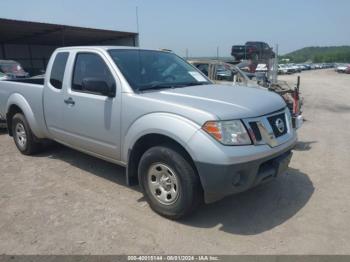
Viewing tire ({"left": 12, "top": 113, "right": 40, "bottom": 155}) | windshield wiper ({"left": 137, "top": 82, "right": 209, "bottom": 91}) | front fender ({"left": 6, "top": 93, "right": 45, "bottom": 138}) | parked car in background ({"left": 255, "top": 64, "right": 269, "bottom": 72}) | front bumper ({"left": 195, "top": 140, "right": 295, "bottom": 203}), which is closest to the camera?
front bumper ({"left": 195, "top": 140, "right": 295, "bottom": 203})

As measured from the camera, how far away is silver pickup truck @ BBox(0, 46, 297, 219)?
3334mm

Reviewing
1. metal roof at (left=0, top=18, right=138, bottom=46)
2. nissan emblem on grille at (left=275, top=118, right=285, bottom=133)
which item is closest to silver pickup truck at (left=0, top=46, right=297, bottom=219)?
nissan emblem on grille at (left=275, top=118, right=285, bottom=133)

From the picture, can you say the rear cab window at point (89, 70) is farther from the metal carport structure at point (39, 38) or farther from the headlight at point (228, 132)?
the metal carport structure at point (39, 38)

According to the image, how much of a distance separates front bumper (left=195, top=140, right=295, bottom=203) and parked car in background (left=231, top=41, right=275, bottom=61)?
2244 centimetres

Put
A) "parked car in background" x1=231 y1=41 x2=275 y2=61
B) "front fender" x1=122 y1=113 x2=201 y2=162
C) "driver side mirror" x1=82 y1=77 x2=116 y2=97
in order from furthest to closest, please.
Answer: "parked car in background" x1=231 y1=41 x2=275 y2=61 < "driver side mirror" x1=82 y1=77 x2=116 y2=97 < "front fender" x1=122 y1=113 x2=201 y2=162

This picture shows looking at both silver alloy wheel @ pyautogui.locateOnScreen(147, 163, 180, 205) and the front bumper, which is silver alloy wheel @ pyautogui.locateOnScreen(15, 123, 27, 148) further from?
the front bumper

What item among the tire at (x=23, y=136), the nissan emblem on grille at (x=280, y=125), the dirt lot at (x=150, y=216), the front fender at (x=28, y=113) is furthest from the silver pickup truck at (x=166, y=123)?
the tire at (x=23, y=136)

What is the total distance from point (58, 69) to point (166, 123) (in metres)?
2.42

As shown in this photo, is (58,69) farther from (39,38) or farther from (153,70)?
(39,38)

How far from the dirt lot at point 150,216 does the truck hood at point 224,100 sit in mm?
1181

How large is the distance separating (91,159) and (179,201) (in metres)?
2.81

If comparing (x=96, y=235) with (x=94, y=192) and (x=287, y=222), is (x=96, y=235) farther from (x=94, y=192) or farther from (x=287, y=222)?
(x=287, y=222)

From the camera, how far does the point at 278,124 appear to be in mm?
3854

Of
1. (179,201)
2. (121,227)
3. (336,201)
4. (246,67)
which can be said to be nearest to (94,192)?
(121,227)
